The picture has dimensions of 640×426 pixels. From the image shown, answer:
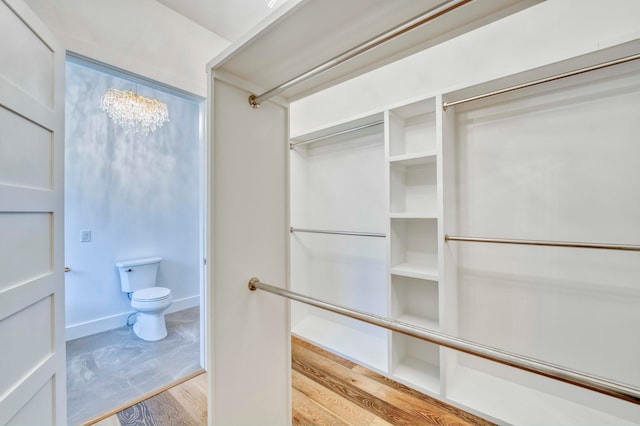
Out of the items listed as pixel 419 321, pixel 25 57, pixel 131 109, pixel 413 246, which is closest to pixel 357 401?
pixel 419 321

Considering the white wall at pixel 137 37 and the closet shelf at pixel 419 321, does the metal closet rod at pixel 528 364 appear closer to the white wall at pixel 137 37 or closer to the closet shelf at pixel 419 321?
the closet shelf at pixel 419 321

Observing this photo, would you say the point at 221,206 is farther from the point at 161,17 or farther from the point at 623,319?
the point at 623,319

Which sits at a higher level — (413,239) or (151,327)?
(413,239)

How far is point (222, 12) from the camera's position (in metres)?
2.05

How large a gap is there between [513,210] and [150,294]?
132 inches

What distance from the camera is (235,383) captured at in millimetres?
1143

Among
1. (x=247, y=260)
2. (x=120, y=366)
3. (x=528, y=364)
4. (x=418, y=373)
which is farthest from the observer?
(x=120, y=366)

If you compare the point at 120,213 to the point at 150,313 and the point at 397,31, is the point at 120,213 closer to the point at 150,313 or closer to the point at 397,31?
the point at 150,313

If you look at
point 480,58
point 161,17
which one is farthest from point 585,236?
point 161,17

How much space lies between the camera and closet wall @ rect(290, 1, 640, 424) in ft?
4.61

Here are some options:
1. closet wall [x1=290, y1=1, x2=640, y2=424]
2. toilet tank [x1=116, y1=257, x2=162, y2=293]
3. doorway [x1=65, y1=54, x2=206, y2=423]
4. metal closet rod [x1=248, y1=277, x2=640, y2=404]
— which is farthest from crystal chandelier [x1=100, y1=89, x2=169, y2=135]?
metal closet rod [x1=248, y1=277, x2=640, y2=404]

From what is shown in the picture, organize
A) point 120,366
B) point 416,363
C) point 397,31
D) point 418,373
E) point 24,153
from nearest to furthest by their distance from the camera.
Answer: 1. point 397,31
2. point 24,153
3. point 418,373
4. point 416,363
5. point 120,366

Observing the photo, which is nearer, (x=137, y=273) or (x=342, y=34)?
(x=342, y=34)

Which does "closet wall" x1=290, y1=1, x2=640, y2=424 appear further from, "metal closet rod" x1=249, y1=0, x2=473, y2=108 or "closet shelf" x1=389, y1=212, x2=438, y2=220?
"metal closet rod" x1=249, y1=0, x2=473, y2=108
